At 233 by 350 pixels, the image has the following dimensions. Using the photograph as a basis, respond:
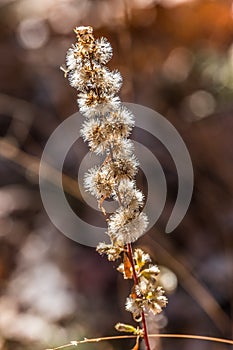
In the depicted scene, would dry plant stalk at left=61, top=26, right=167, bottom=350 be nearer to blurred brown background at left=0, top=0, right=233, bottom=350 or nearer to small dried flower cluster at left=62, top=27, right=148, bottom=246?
small dried flower cluster at left=62, top=27, right=148, bottom=246

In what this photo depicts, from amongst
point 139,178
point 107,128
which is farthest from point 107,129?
point 139,178

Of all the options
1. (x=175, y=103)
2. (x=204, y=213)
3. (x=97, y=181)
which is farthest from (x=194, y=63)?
(x=97, y=181)

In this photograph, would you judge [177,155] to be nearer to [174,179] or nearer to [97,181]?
[174,179]

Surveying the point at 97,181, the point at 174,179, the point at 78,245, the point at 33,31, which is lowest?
the point at 97,181

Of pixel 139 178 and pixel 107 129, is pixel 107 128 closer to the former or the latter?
pixel 107 129

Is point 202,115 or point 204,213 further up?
point 202,115

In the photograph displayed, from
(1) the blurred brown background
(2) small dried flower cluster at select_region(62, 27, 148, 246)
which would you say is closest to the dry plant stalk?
(2) small dried flower cluster at select_region(62, 27, 148, 246)

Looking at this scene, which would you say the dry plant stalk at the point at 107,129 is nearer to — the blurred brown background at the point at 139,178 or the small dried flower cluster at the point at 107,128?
the small dried flower cluster at the point at 107,128

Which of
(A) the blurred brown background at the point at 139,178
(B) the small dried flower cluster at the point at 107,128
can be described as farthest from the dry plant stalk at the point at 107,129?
(A) the blurred brown background at the point at 139,178
